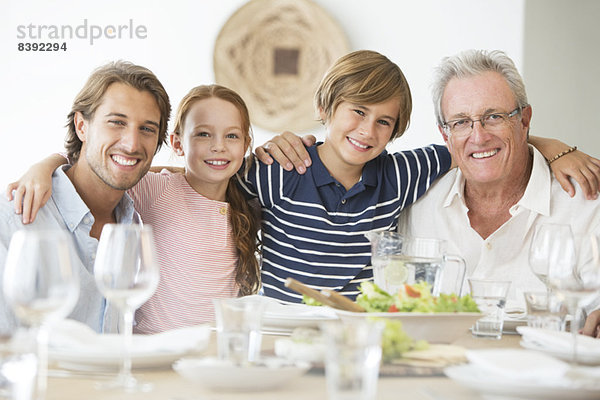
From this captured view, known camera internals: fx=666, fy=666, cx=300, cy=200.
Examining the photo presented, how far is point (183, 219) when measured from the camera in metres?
2.19

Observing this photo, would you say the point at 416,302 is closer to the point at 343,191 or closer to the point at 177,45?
the point at 343,191

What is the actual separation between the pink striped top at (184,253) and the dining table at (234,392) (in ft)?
3.63

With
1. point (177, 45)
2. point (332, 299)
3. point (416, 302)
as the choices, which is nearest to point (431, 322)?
point (416, 302)

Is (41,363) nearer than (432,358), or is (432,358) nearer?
(41,363)

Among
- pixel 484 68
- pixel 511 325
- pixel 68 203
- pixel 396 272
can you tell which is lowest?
pixel 511 325

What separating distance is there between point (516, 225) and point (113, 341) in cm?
148

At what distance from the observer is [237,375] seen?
2.89ft

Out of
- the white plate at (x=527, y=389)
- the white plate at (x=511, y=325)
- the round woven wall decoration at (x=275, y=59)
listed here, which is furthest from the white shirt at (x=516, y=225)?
the round woven wall decoration at (x=275, y=59)

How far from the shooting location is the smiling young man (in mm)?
1872

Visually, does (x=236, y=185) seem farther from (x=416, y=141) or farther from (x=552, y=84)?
(x=552, y=84)

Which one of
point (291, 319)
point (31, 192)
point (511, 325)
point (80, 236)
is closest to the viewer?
point (291, 319)

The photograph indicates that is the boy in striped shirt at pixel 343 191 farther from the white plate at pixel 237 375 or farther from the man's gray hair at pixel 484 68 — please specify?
the white plate at pixel 237 375

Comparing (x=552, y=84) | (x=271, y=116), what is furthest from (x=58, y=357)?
(x=552, y=84)

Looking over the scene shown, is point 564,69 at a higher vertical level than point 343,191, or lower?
higher
